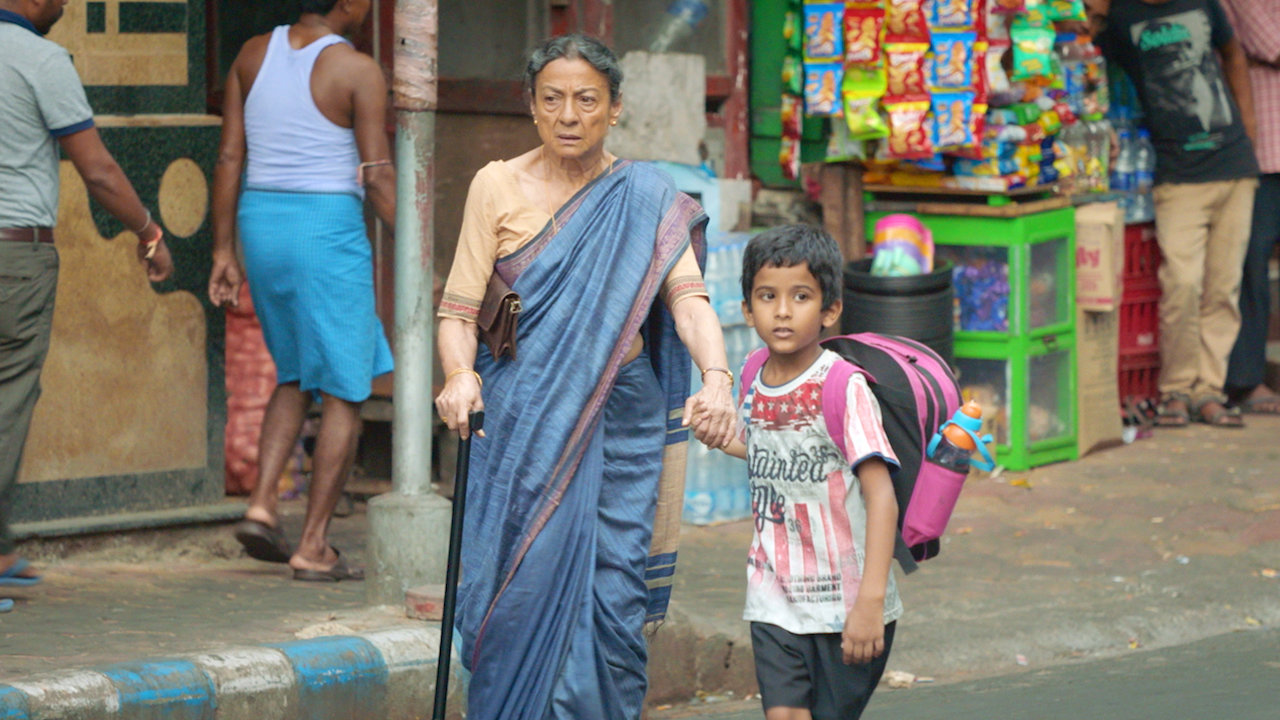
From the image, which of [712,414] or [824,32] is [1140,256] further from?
[712,414]

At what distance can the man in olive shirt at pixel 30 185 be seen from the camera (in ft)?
16.3

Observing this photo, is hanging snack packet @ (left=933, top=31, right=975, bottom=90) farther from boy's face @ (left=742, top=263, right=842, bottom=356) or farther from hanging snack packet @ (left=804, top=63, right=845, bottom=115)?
boy's face @ (left=742, top=263, right=842, bottom=356)

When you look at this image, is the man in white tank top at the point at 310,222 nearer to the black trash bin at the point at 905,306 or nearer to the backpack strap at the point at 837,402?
the backpack strap at the point at 837,402

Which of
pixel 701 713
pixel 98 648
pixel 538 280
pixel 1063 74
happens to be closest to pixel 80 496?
pixel 98 648

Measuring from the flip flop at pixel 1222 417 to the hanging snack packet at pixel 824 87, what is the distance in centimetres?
277

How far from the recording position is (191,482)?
20.0ft

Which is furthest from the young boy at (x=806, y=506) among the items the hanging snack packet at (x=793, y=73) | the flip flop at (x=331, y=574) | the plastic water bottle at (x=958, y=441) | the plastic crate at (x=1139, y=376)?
the plastic crate at (x=1139, y=376)

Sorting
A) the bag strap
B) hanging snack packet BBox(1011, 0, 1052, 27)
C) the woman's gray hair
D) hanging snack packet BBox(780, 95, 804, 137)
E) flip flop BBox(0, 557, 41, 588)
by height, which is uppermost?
hanging snack packet BBox(1011, 0, 1052, 27)

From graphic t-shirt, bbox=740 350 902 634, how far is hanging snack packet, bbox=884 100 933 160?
4.15m

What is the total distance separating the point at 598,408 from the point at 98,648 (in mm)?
1739

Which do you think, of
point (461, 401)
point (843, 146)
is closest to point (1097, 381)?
point (843, 146)

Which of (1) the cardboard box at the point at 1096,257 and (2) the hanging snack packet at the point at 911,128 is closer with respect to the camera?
(2) the hanging snack packet at the point at 911,128

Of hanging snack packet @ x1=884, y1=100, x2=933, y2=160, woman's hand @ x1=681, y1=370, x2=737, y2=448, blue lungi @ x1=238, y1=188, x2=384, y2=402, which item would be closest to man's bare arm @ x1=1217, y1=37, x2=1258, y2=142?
hanging snack packet @ x1=884, y1=100, x2=933, y2=160

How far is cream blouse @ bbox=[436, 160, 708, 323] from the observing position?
12.4 ft
